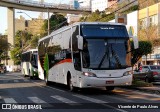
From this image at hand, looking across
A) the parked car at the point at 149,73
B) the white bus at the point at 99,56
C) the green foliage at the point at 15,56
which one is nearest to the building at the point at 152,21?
the parked car at the point at 149,73

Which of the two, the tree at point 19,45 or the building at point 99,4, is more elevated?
the building at point 99,4

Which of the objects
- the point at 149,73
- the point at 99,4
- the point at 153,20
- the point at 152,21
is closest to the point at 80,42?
the point at 149,73

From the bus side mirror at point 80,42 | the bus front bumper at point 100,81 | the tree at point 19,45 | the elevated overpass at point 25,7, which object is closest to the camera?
the bus side mirror at point 80,42

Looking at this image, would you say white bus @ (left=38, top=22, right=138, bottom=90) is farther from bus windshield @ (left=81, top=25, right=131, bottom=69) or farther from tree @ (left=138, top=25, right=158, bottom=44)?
tree @ (left=138, top=25, right=158, bottom=44)

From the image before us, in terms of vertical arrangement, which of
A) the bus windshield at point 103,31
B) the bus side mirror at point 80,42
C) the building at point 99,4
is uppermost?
the building at point 99,4

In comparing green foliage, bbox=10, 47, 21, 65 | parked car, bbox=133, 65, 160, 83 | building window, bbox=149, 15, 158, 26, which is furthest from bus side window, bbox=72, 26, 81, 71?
green foliage, bbox=10, 47, 21, 65

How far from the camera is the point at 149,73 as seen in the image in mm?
30828

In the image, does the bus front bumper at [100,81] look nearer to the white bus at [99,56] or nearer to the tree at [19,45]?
the white bus at [99,56]

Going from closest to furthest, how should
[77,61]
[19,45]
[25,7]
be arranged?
[77,61] < [25,7] < [19,45]

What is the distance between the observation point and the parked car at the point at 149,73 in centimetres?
3047

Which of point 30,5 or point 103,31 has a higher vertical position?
point 30,5

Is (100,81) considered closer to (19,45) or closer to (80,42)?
(80,42)

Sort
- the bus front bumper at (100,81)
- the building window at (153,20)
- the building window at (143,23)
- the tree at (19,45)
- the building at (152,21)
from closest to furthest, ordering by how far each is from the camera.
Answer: the bus front bumper at (100,81) < the building at (152,21) < the building window at (153,20) < the building window at (143,23) < the tree at (19,45)

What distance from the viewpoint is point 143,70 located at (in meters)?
31.8
